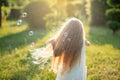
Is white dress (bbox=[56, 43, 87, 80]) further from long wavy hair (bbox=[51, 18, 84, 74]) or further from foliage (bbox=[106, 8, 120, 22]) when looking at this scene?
foliage (bbox=[106, 8, 120, 22])

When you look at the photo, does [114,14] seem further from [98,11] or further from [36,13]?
[98,11]

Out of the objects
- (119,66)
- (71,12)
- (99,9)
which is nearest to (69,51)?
(119,66)

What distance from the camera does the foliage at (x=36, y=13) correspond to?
2575 cm

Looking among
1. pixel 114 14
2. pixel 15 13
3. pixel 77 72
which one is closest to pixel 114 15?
pixel 114 14

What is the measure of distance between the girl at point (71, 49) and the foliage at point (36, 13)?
18.7 metres

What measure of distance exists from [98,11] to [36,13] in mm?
6133

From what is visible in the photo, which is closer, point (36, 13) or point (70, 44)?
point (70, 44)

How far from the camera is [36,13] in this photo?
26.0 meters

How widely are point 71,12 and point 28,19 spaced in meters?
9.51

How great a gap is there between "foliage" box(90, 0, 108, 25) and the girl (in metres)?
22.5

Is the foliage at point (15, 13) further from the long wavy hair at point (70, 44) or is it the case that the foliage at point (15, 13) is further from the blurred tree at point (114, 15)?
the long wavy hair at point (70, 44)

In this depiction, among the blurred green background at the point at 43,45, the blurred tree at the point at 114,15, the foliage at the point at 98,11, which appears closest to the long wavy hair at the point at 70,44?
the blurred green background at the point at 43,45

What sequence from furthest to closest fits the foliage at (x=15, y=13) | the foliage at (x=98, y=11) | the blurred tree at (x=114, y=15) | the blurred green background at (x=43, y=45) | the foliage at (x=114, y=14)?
1. the foliage at (x=15, y=13)
2. the foliage at (x=98, y=11)
3. the foliage at (x=114, y=14)
4. the blurred tree at (x=114, y=15)
5. the blurred green background at (x=43, y=45)

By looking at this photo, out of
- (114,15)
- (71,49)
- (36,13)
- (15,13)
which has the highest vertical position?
(71,49)
